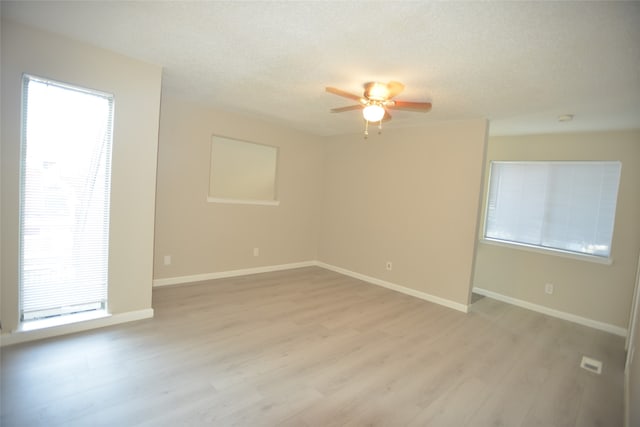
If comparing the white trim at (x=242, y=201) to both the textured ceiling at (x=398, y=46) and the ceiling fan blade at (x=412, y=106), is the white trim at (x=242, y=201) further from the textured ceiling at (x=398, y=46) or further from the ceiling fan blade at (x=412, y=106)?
the ceiling fan blade at (x=412, y=106)

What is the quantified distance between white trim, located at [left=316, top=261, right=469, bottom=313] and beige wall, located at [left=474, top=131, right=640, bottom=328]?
1.07 metres

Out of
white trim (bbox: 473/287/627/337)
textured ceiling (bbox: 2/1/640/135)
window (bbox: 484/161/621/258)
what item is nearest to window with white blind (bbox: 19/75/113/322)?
textured ceiling (bbox: 2/1/640/135)

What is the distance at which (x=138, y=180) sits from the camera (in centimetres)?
278

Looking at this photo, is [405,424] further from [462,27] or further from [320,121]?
[320,121]

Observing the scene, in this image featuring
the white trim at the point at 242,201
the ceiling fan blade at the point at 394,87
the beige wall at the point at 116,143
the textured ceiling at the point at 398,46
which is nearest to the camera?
the textured ceiling at the point at 398,46

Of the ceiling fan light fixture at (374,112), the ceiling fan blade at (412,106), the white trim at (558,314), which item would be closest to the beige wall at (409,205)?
the white trim at (558,314)

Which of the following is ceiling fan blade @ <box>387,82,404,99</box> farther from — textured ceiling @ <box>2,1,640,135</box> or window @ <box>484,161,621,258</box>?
window @ <box>484,161,621,258</box>

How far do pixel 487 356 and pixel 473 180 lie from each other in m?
2.05

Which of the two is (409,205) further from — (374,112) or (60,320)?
(60,320)

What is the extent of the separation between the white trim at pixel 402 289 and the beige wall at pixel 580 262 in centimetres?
107

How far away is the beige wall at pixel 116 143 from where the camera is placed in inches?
87.1

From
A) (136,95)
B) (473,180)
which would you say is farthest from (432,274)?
(136,95)

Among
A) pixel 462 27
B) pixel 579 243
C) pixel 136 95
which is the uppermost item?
pixel 462 27

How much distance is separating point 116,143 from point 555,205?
17.2 ft
